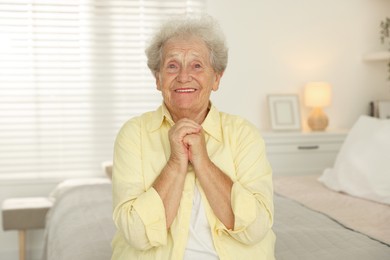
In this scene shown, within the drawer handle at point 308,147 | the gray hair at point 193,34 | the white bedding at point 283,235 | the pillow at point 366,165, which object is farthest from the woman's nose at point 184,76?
the drawer handle at point 308,147

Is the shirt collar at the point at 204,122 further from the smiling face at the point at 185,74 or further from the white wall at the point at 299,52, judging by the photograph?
the white wall at the point at 299,52

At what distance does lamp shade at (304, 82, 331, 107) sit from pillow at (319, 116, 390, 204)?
1210 mm

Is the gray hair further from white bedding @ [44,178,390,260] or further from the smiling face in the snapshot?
white bedding @ [44,178,390,260]

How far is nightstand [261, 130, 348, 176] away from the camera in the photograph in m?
4.18

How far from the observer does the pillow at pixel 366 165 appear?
2799 mm

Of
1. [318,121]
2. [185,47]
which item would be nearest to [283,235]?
[185,47]

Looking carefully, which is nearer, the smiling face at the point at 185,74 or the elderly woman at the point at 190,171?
the elderly woman at the point at 190,171

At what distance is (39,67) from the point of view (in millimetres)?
4172

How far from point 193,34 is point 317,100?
9.29 ft

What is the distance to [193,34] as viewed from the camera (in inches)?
68.0

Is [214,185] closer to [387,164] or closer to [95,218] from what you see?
[95,218]

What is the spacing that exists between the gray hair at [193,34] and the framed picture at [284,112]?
2.75 meters

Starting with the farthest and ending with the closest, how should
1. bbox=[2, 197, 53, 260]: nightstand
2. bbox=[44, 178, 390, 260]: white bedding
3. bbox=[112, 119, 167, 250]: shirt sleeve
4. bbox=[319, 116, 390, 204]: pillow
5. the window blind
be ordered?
the window blind
bbox=[2, 197, 53, 260]: nightstand
bbox=[319, 116, 390, 204]: pillow
bbox=[44, 178, 390, 260]: white bedding
bbox=[112, 119, 167, 250]: shirt sleeve

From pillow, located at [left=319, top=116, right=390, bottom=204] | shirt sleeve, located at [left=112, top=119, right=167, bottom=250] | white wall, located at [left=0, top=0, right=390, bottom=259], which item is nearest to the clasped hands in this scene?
shirt sleeve, located at [left=112, top=119, right=167, bottom=250]
